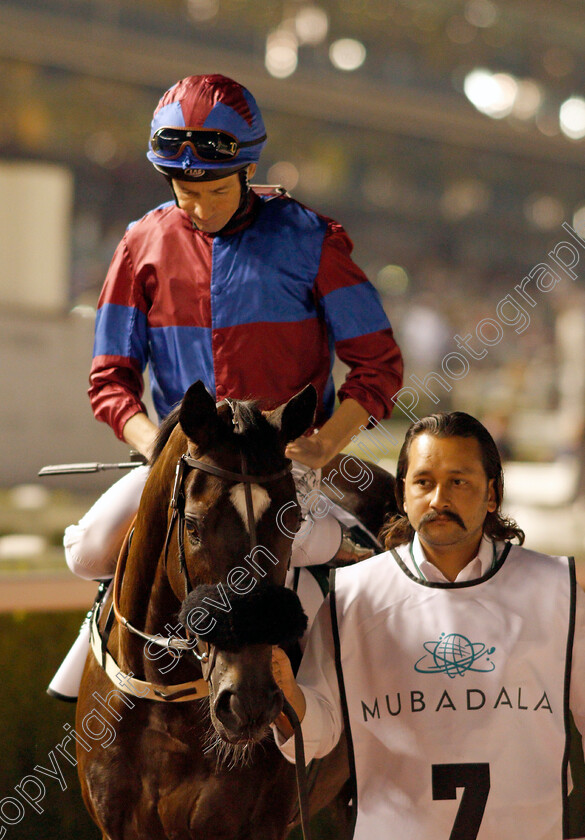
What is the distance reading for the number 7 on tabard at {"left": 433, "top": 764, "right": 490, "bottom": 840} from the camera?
146cm

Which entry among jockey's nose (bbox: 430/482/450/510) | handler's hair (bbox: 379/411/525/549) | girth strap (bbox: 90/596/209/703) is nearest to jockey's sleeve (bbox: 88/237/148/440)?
girth strap (bbox: 90/596/209/703)

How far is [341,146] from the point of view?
32.6 feet

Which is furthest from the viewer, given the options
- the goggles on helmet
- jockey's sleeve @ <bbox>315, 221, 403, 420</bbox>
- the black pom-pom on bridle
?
jockey's sleeve @ <bbox>315, 221, 403, 420</bbox>

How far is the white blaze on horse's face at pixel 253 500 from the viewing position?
1.41 m

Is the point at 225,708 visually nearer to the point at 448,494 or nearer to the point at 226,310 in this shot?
the point at 448,494

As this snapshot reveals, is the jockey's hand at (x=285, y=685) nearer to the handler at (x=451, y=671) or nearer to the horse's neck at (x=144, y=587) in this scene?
the handler at (x=451, y=671)

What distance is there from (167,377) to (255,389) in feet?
0.70

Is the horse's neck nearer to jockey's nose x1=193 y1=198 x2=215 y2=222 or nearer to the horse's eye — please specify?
the horse's eye

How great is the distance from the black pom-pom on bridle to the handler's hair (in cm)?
40

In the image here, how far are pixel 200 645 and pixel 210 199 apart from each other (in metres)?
0.94

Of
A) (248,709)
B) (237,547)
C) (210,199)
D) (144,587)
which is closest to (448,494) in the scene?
(237,547)

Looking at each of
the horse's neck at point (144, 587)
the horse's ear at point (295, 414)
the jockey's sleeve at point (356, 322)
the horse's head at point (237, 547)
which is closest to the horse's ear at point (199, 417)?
the horse's head at point (237, 547)

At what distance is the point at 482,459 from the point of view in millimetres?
1575

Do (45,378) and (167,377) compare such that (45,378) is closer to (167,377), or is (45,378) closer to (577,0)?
(167,377)
